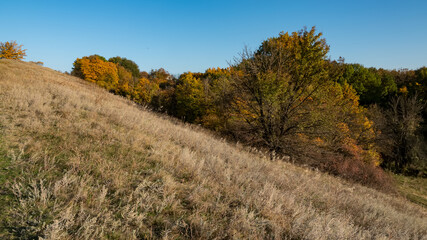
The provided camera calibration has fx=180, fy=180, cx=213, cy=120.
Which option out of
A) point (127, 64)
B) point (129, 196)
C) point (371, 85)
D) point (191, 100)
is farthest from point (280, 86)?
point (127, 64)

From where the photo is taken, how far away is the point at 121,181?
340 centimetres

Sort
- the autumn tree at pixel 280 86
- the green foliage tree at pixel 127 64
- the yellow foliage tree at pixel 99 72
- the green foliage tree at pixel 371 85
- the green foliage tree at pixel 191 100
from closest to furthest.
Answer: the autumn tree at pixel 280 86
the green foliage tree at pixel 191 100
the green foliage tree at pixel 371 85
the yellow foliage tree at pixel 99 72
the green foliage tree at pixel 127 64

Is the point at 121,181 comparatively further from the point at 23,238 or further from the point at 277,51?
the point at 277,51

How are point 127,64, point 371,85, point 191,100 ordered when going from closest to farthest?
point 191,100, point 371,85, point 127,64

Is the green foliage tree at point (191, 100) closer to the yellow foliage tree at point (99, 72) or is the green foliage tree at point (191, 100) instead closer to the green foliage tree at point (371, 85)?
the yellow foliage tree at point (99, 72)

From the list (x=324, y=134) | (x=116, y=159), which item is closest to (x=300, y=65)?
(x=324, y=134)

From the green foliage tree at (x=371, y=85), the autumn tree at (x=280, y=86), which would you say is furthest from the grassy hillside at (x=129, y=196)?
the green foliage tree at (x=371, y=85)

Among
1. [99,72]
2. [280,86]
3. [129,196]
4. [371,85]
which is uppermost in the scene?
[371,85]

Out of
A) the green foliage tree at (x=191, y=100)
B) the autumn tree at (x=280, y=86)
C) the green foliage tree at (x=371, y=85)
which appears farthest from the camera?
the green foliage tree at (x=371, y=85)

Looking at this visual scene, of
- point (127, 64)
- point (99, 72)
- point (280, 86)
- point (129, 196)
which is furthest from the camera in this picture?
point (127, 64)

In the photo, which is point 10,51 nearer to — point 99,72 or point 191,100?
point 99,72

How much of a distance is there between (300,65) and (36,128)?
14.1 m

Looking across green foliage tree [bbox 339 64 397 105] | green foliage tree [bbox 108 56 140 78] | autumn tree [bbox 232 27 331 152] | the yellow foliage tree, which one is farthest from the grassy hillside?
green foliage tree [bbox 108 56 140 78]

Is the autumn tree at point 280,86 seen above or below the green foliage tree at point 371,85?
below
